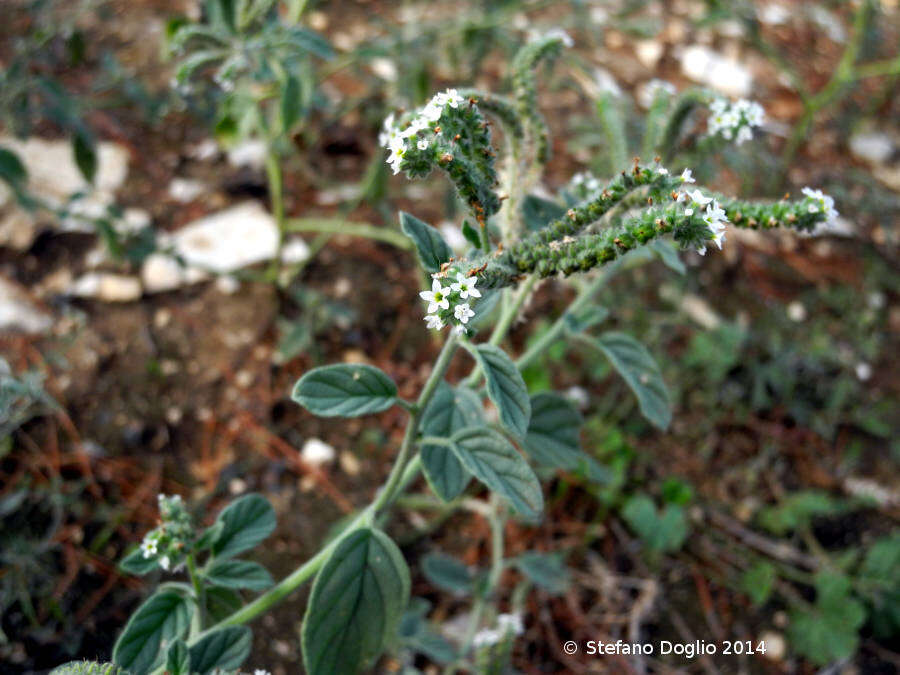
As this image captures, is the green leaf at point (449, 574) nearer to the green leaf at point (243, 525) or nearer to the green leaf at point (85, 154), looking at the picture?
the green leaf at point (243, 525)

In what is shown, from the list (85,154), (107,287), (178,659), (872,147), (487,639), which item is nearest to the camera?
(178,659)

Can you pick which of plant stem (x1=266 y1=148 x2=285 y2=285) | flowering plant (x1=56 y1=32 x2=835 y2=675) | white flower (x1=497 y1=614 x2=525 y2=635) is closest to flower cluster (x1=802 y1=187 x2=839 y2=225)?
flowering plant (x1=56 y1=32 x2=835 y2=675)

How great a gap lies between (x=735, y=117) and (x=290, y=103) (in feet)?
3.14

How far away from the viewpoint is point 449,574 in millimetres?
1873

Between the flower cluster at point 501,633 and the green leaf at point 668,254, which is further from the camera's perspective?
the flower cluster at point 501,633

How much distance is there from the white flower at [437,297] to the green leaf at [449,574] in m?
0.98

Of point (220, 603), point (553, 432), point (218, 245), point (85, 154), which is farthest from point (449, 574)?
point (85, 154)

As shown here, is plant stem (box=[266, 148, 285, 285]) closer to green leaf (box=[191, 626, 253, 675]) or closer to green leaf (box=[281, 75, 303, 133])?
green leaf (box=[281, 75, 303, 133])

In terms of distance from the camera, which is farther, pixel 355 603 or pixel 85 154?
pixel 85 154

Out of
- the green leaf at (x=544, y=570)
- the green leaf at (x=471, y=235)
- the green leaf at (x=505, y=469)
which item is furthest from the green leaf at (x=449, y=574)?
the green leaf at (x=471, y=235)

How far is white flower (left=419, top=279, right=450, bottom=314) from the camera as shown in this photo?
1048mm

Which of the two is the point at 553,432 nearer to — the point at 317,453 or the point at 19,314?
the point at 317,453

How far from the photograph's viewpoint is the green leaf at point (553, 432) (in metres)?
1.57

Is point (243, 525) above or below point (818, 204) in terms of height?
below
